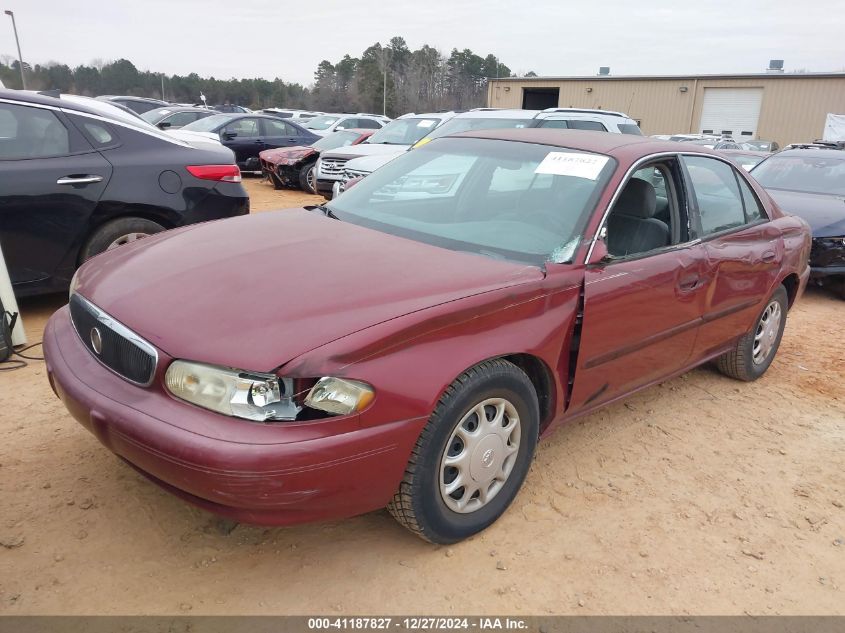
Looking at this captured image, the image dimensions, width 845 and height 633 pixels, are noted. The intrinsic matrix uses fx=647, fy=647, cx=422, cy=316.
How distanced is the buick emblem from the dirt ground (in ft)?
2.31

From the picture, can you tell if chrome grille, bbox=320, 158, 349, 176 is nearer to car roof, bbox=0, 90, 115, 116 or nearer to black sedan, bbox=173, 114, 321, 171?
black sedan, bbox=173, 114, 321, 171

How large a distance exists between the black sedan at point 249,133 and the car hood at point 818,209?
11.0m

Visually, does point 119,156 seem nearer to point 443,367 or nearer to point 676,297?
point 443,367

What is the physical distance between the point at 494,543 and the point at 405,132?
953 cm

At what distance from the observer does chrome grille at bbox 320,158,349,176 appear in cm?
1073

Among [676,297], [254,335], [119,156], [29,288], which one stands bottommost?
[29,288]

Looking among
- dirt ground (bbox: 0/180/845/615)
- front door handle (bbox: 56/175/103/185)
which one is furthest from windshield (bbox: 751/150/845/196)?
front door handle (bbox: 56/175/103/185)

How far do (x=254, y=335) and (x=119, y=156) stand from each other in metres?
3.42

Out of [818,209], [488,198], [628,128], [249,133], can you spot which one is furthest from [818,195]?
[249,133]

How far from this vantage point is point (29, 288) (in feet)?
14.7

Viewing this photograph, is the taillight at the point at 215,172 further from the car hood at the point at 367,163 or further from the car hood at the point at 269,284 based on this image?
the car hood at the point at 367,163

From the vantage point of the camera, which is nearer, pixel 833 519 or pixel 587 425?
pixel 833 519

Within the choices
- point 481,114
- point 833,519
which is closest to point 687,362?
point 833,519

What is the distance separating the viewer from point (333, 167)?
35.4 ft
